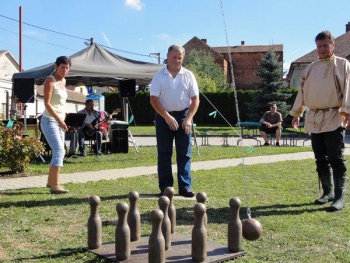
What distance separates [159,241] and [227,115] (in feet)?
120

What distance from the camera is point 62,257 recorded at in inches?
136

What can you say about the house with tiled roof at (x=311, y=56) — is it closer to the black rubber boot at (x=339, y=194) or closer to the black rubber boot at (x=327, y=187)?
the black rubber boot at (x=327, y=187)

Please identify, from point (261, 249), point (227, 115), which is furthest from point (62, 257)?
point (227, 115)

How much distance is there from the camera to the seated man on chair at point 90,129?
43.0ft

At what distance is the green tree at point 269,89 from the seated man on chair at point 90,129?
22028 millimetres

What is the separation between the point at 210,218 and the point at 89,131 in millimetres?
9076

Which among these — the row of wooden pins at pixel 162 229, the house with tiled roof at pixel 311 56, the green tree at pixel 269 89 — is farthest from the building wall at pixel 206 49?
the row of wooden pins at pixel 162 229

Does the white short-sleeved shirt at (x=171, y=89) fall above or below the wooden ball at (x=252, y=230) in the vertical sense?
above

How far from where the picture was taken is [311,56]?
42.9m

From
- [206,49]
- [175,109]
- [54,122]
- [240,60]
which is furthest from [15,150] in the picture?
[240,60]

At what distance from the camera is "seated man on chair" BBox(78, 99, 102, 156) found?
1309 cm

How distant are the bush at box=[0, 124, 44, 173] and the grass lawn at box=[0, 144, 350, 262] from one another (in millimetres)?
2115

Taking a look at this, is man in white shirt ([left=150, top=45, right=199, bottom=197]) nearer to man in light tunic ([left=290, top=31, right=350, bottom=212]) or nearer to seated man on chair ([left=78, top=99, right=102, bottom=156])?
man in light tunic ([left=290, top=31, right=350, bottom=212])

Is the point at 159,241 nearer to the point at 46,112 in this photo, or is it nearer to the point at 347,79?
the point at 347,79
